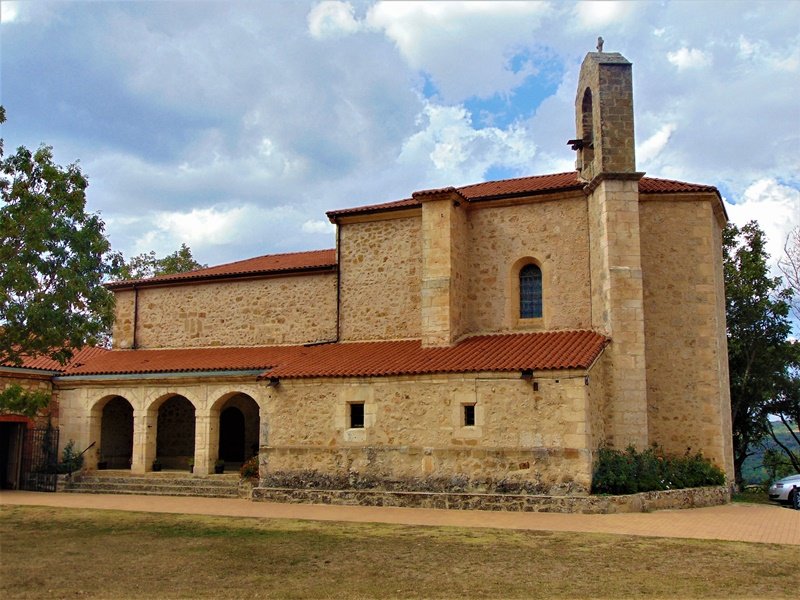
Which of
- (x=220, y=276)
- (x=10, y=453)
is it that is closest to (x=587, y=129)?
(x=220, y=276)

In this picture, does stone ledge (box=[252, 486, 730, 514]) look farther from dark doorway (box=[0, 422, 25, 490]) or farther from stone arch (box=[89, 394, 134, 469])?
dark doorway (box=[0, 422, 25, 490])

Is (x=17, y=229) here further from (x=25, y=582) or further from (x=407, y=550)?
(x=407, y=550)

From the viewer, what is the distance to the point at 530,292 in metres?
19.4

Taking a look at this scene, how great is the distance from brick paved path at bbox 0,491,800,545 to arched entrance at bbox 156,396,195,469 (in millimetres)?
4418

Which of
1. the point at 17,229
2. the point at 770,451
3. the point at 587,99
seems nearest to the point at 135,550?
the point at 17,229

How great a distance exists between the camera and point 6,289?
1207 centimetres

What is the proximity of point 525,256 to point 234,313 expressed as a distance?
359 inches

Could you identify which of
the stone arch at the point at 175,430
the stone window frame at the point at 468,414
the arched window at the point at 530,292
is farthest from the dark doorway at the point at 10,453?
the arched window at the point at 530,292

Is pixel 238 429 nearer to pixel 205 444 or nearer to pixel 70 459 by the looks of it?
pixel 205 444

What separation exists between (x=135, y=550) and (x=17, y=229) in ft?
18.6

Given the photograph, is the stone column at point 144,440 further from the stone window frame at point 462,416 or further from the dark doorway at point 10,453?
the stone window frame at point 462,416

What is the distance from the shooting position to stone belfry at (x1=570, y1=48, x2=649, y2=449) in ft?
54.6

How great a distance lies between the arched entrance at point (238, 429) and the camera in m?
21.7

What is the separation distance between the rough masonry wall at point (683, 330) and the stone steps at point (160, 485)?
419 inches
